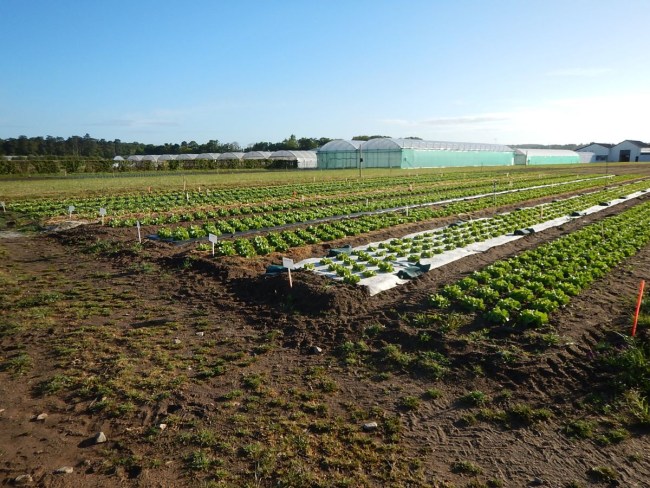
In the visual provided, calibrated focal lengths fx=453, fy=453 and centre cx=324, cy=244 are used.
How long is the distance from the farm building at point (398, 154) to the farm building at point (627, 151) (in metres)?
45.9

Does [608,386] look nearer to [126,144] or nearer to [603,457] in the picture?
[603,457]

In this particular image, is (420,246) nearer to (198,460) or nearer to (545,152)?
(198,460)

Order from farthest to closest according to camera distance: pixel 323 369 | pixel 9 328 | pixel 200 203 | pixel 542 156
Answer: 1. pixel 542 156
2. pixel 200 203
3. pixel 9 328
4. pixel 323 369

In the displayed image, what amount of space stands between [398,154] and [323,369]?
238 feet

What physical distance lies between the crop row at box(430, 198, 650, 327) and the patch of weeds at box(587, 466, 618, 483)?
3617 mm

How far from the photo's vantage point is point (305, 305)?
960 centimetres

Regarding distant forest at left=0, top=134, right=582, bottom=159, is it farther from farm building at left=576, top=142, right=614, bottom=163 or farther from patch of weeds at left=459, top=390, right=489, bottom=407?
patch of weeds at left=459, top=390, right=489, bottom=407

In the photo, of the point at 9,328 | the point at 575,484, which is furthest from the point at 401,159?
the point at 575,484

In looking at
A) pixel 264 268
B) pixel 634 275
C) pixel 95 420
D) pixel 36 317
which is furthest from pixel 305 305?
pixel 634 275

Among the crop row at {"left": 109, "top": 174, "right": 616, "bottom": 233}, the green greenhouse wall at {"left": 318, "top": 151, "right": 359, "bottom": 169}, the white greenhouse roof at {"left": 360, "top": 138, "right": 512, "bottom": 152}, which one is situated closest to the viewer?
the crop row at {"left": 109, "top": 174, "right": 616, "bottom": 233}

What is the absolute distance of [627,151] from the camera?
375 feet

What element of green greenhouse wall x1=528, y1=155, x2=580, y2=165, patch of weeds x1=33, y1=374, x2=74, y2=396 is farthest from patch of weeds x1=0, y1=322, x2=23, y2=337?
green greenhouse wall x1=528, y1=155, x2=580, y2=165

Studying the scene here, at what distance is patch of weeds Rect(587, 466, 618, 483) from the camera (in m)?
4.65

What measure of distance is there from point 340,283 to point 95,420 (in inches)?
237
